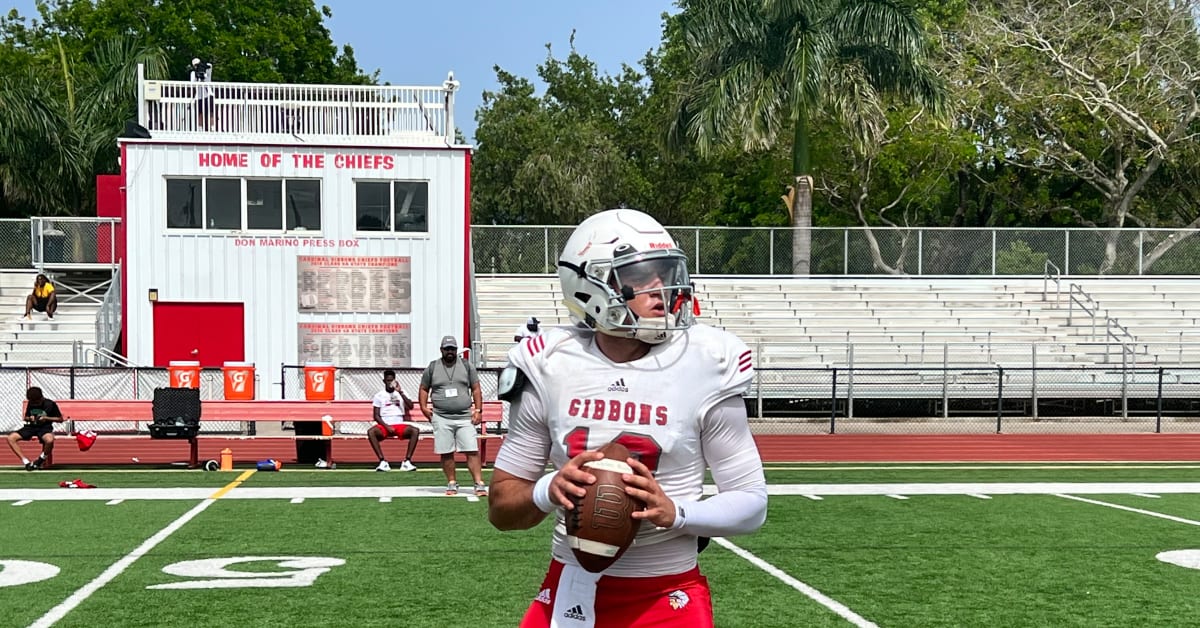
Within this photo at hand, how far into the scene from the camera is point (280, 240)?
75.7ft

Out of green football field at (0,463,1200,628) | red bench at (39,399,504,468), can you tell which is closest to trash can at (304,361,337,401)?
red bench at (39,399,504,468)

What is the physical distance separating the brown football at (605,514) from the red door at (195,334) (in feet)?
68.8

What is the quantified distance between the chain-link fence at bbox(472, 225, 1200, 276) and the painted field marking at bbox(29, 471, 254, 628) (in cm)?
1589

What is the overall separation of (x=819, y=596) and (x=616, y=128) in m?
42.6

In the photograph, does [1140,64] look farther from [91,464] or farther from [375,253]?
[91,464]

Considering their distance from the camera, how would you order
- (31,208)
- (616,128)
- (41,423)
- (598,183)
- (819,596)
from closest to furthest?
1. (819,596)
2. (41,423)
3. (31,208)
4. (598,183)
5. (616,128)

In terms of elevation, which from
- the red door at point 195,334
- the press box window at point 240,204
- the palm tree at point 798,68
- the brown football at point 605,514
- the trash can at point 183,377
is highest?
the palm tree at point 798,68

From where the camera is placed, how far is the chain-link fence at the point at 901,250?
89.8ft

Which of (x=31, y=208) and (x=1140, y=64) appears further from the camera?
(x=31, y=208)

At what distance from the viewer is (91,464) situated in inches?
631

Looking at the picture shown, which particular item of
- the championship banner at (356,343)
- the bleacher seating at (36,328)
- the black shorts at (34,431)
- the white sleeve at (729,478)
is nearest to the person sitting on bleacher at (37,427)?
the black shorts at (34,431)

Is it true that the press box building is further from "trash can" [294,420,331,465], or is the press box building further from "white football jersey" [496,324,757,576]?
"white football jersey" [496,324,757,576]

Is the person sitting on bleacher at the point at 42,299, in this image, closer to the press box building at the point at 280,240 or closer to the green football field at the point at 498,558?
the press box building at the point at 280,240

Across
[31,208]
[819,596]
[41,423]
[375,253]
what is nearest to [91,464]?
[41,423]
